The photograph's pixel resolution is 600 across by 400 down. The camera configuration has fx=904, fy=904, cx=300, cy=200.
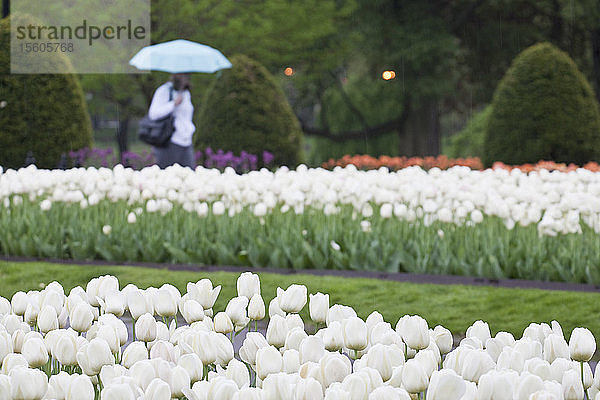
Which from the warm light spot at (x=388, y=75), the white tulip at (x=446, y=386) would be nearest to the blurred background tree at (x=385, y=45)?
the warm light spot at (x=388, y=75)

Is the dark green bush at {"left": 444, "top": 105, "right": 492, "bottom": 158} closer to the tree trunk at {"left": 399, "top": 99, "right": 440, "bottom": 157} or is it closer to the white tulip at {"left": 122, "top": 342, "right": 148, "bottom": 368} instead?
the tree trunk at {"left": 399, "top": 99, "right": 440, "bottom": 157}

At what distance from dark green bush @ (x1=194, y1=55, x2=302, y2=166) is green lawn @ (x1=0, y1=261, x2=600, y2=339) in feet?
28.7

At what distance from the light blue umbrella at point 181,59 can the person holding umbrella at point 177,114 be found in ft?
7.33

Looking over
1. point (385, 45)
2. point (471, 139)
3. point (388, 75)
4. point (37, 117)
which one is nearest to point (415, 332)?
point (37, 117)

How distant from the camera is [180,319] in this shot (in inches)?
239

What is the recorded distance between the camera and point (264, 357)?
2213 millimetres

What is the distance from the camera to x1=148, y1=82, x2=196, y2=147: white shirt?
13266 mm

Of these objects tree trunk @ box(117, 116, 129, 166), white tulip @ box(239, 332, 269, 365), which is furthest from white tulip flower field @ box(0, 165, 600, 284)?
tree trunk @ box(117, 116, 129, 166)

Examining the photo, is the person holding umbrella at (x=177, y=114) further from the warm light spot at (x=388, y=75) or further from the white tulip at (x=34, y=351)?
the warm light spot at (x=388, y=75)

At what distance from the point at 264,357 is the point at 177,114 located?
11.5 metres

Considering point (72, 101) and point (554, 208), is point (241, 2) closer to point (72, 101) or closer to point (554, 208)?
point (72, 101)

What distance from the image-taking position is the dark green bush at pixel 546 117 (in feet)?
49.5

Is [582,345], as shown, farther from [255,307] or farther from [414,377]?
[255,307]

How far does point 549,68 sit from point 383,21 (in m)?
10.0
